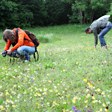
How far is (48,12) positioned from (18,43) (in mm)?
41272

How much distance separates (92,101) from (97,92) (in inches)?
23.5

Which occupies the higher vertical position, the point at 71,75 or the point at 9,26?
the point at 71,75

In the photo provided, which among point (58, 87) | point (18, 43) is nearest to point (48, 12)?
point (18, 43)

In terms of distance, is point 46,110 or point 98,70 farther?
point 98,70

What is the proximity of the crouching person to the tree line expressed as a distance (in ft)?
94.3

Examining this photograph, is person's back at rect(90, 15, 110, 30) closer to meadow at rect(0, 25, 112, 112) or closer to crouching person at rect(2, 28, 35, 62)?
crouching person at rect(2, 28, 35, 62)

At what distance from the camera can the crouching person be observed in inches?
434

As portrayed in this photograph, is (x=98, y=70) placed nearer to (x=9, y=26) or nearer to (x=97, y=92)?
(x=97, y=92)

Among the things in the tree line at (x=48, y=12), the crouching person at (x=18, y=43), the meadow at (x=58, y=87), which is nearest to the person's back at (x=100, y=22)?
the crouching person at (x=18, y=43)

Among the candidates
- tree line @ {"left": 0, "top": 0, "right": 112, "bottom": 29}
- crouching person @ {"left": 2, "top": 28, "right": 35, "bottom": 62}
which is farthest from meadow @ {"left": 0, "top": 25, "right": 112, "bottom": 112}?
tree line @ {"left": 0, "top": 0, "right": 112, "bottom": 29}

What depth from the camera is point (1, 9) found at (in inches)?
1698

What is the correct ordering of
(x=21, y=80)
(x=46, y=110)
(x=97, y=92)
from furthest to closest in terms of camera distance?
(x=21, y=80), (x=97, y=92), (x=46, y=110)

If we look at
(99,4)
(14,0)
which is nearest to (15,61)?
(99,4)

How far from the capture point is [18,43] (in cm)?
1109
